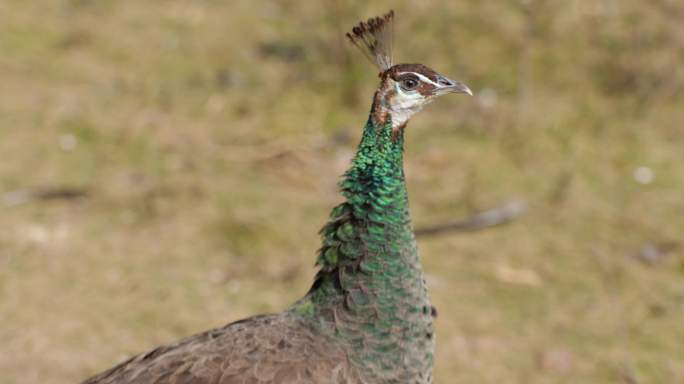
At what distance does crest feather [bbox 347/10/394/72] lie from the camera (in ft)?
9.05

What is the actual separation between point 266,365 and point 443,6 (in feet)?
16.9

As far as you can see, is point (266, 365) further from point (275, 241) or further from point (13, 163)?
point (13, 163)

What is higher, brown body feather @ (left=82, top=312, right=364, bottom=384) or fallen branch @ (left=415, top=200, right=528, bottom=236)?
fallen branch @ (left=415, top=200, right=528, bottom=236)

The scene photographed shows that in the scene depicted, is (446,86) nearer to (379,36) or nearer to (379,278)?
(379,36)

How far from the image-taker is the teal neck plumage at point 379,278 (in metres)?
2.71

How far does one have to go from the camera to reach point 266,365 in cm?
257

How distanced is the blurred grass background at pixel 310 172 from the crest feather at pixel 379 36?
1670 millimetres

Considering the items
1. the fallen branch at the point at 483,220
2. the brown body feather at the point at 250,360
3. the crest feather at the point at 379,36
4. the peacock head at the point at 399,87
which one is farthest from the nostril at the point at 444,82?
the fallen branch at the point at 483,220

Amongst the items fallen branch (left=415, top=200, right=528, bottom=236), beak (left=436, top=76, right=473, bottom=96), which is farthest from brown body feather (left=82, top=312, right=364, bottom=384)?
fallen branch (left=415, top=200, right=528, bottom=236)

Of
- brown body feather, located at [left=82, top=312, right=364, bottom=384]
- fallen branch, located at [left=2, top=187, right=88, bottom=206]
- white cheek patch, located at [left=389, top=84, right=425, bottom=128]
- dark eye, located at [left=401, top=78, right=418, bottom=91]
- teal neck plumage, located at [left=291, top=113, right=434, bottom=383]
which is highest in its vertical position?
fallen branch, located at [left=2, top=187, right=88, bottom=206]

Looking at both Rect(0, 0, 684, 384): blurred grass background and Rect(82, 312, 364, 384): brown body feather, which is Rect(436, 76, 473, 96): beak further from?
Rect(0, 0, 684, 384): blurred grass background

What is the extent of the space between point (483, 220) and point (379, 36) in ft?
8.09

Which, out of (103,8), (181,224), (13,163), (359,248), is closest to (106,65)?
(103,8)

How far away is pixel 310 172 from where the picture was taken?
216 inches
